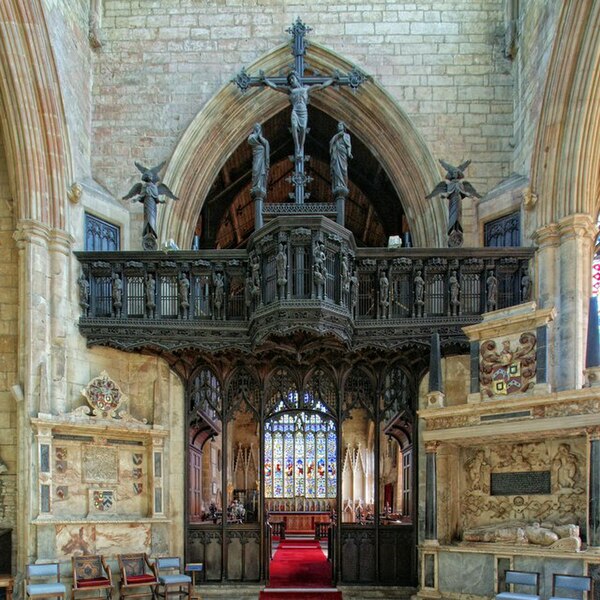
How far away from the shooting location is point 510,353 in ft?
32.7

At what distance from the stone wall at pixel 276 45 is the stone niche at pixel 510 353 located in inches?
159

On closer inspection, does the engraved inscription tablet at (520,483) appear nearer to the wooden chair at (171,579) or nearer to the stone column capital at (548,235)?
the stone column capital at (548,235)

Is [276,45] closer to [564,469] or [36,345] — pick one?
[36,345]

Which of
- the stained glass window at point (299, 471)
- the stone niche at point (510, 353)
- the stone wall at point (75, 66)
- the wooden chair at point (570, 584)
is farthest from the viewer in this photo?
the stained glass window at point (299, 471)

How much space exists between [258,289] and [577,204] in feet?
14.4

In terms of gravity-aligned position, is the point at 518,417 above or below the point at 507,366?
below

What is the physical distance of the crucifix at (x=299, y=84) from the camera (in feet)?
39.5

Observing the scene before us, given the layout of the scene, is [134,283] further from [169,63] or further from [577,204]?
[577,204]

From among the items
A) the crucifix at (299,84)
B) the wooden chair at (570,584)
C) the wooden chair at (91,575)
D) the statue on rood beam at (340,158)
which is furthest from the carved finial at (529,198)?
the wooden chair at (91,575)

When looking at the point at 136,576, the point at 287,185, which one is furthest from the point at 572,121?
the point at 287,185

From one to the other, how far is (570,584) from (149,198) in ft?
25.6

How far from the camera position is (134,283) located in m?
11.9

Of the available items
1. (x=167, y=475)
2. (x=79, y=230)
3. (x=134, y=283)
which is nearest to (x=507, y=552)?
(x=167, y=475)

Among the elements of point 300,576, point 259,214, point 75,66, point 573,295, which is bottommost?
point 300,576
